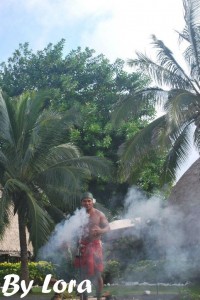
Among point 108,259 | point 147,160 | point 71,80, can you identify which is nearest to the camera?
point 147,160

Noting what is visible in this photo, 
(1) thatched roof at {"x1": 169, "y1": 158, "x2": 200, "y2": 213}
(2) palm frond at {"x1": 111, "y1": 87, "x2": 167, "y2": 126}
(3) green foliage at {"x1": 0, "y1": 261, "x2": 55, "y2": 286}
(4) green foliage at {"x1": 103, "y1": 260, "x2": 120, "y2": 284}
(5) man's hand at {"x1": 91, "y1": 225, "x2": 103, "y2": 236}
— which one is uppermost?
(2) palm frond at {"x1": 111, "y1": 87, "x2": 167, "y2": 126}

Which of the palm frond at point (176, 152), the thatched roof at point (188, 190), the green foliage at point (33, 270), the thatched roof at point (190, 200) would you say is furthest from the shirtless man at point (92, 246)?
the green foliage at point (33, 270)

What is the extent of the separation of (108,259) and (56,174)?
144 inches

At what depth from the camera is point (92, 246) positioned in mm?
7488

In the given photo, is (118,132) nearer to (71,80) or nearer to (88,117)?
(88,117)

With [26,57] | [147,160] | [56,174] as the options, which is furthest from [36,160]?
[26,57]

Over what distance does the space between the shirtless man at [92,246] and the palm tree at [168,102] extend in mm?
5979

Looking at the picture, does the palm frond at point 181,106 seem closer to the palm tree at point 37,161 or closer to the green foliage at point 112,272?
the palm tree at point 37,161

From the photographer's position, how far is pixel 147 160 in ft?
48.6

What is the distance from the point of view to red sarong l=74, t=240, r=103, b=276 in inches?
292

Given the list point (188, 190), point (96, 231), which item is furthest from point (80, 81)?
point (96, 231)

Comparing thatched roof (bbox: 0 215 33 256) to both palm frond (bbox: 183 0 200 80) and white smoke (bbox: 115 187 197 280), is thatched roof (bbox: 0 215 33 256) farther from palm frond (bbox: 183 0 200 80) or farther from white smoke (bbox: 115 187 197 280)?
palm frond (bbox: 183 0 200 80)

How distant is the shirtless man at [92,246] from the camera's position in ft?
24.3

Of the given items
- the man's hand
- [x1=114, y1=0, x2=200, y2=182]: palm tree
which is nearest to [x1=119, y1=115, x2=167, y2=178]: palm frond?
[x1=114, y1=0, x2=200, y2=182]: palm tree
